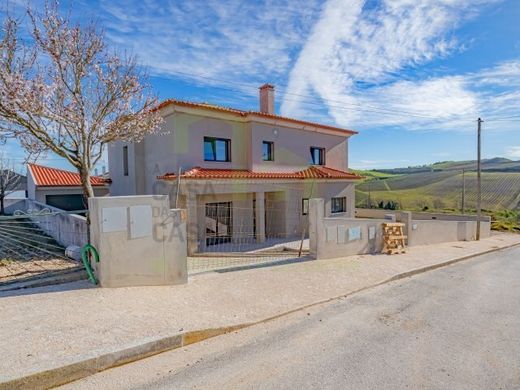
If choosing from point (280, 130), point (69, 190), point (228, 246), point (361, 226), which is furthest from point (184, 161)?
point (69, 190)

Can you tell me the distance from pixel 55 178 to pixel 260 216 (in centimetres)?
1405

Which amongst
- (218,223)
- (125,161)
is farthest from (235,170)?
(125,161)

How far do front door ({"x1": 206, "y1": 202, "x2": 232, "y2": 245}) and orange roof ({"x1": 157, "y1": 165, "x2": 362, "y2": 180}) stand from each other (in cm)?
144

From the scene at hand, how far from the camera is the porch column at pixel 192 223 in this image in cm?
1202

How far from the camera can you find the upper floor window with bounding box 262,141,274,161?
16312 mm

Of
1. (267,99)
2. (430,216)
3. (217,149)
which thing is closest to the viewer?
(217,149)

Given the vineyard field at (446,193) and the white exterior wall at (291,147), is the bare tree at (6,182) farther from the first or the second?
the vineyard field at (446,193)

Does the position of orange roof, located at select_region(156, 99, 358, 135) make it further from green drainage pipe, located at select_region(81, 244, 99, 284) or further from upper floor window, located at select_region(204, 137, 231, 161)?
green drainage pipe, located at select_region(81, 244, 99, 284)

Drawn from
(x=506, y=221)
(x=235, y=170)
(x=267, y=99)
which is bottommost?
(x=506, y=221)

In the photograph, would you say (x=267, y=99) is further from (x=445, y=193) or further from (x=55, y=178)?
(x=445, y=193)

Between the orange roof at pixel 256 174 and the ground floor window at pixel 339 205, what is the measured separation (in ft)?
4.97

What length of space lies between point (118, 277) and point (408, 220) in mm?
12231

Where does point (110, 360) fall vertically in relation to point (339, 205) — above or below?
A: below

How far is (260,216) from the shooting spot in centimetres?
1528
